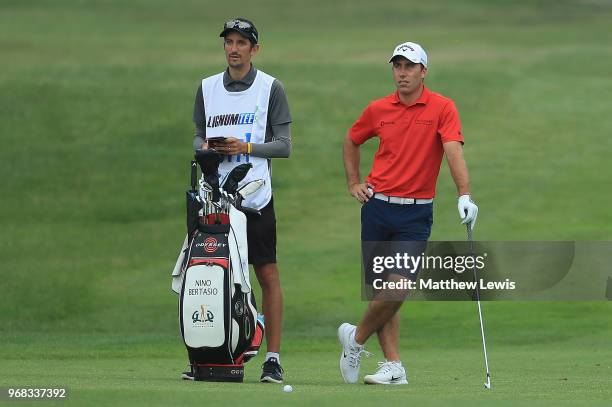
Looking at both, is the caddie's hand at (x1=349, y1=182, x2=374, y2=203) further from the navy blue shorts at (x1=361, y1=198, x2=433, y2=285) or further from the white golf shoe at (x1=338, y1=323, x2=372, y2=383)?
the white golf shoe at (x1=338, y1=323, x2=372, y2=383)

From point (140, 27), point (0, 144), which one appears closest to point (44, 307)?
point (0, 144)

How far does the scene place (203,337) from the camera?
8477 millimetres

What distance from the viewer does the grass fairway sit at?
9.77 m

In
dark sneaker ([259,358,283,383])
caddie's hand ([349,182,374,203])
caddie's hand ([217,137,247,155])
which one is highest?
caddie's hand ([217,137,247,155])

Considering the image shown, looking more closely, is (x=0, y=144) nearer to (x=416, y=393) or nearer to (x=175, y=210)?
(x=175, y=210)

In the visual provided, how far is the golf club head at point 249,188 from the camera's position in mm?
8727

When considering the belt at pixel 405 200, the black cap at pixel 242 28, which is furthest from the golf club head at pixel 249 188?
the black cap at pixel 242 28

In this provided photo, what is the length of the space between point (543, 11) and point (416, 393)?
4238cm

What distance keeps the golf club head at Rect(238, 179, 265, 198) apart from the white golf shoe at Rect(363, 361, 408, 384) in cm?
125

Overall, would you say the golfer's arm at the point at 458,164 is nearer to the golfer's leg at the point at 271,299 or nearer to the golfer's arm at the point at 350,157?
the golfer's arm at the point at 350,157

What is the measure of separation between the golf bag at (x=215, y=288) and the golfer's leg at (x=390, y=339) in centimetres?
81

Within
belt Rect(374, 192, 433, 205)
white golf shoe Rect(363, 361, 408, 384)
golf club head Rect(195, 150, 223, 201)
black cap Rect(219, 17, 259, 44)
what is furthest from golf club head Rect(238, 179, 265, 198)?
white golf shoe Rect(363, 361, 408, 384)

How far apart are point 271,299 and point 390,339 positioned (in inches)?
29.6

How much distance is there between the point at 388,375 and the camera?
8703 mm
